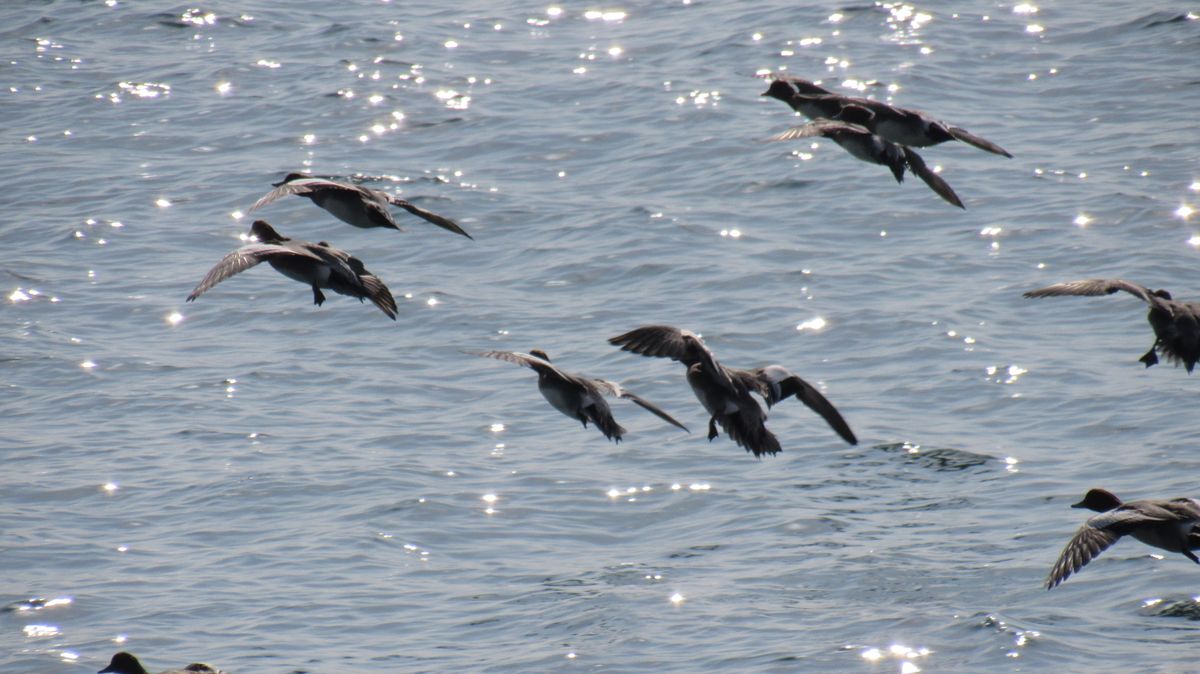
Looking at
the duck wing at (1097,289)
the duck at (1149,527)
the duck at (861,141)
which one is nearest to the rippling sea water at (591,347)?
the duck at (1149,527)

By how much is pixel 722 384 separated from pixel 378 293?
2040 millimetres

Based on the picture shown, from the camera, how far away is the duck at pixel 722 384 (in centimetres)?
953

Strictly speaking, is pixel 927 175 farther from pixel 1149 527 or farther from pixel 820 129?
pixel 1149 527

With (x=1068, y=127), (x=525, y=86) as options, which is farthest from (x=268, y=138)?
(x=1068, y=127)

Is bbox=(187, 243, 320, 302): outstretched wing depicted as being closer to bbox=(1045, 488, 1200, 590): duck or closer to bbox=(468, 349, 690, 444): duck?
bbox=(468, 349, 690, 444): duck

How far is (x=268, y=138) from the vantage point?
26609 mm

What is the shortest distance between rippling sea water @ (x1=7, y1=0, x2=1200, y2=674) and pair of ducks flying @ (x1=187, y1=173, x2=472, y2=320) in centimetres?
365

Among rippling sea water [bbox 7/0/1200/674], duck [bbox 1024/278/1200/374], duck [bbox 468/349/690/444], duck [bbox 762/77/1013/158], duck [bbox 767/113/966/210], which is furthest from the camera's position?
rippling sea water [bbox 7/0/1200/674]

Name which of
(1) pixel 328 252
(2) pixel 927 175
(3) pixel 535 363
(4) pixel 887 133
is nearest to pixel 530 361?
(3) pixel 535 363

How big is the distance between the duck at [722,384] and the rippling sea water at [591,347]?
2.97m

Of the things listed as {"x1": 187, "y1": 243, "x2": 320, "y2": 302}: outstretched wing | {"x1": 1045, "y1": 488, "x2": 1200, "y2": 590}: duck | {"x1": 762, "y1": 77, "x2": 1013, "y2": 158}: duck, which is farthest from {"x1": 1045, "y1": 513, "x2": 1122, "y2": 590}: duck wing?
{"x1": 187, "y1": 243, "x2": 320, "y2": 302}: outstretched wing

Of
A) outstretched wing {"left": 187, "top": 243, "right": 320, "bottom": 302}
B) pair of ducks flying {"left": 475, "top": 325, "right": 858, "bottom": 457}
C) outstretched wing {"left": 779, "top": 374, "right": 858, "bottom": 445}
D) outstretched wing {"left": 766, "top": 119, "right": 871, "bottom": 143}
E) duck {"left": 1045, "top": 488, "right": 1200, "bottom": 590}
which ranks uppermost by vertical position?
outstretched wing {"left": 766, "top": 119, "right": 871, "bottom": 143}

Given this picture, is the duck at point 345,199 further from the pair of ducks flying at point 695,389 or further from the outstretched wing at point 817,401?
the outstretched wing at point 817,401

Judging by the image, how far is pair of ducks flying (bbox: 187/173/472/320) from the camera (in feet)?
31.6
